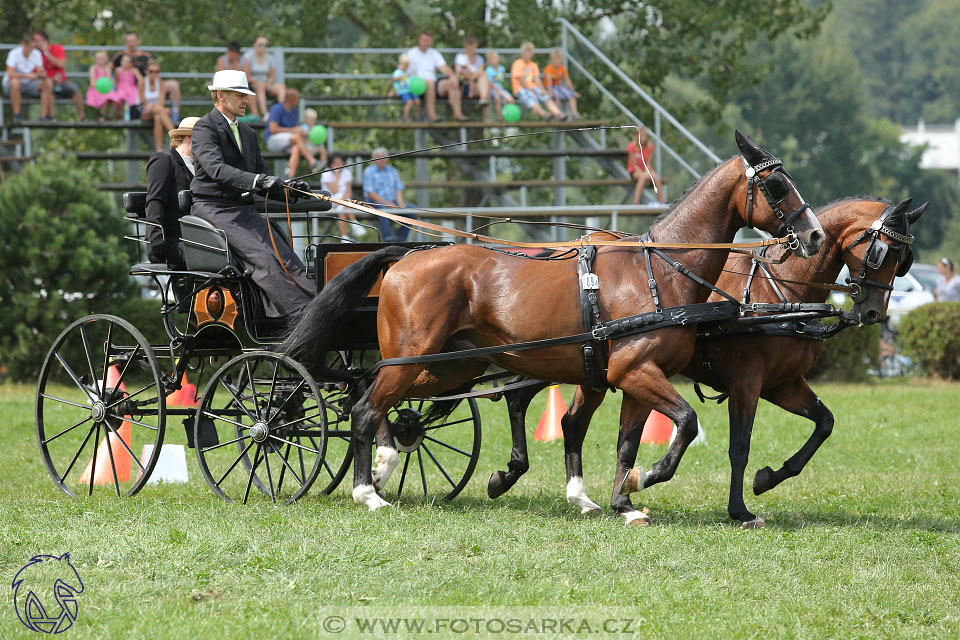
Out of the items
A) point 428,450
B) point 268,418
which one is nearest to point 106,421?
point 268,418

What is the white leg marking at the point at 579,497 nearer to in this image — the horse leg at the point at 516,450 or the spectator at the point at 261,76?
the horse leg at the point at 516,450

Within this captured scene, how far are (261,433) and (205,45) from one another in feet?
59.2

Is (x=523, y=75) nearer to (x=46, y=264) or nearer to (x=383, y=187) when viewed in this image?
(x=383, y=187)

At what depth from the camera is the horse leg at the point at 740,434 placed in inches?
268

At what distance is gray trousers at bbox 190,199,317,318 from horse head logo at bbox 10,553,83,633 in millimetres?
2301

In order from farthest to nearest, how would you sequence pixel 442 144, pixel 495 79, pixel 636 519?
pixel 495 79 < pixel 442 144 < pixel 636 519

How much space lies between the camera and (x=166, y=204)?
25.7 ft

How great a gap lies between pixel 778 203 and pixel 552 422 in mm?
5099

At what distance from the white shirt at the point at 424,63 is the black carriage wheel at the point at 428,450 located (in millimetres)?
9705

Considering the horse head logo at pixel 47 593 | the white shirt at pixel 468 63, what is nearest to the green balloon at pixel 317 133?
the white shirt at pixel 468 63

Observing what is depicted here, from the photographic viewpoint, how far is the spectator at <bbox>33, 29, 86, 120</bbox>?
17953 mm

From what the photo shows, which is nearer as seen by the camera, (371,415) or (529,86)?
(371,415)

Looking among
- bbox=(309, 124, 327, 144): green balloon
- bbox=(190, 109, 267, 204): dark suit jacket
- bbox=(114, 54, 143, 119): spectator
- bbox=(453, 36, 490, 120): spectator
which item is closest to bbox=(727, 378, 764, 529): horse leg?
bbox=(190, 109, 267, 204): dark suit jacket

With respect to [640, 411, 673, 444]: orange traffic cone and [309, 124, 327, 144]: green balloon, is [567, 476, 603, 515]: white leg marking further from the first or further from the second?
[309, 124, 327, 144]: green balloon
